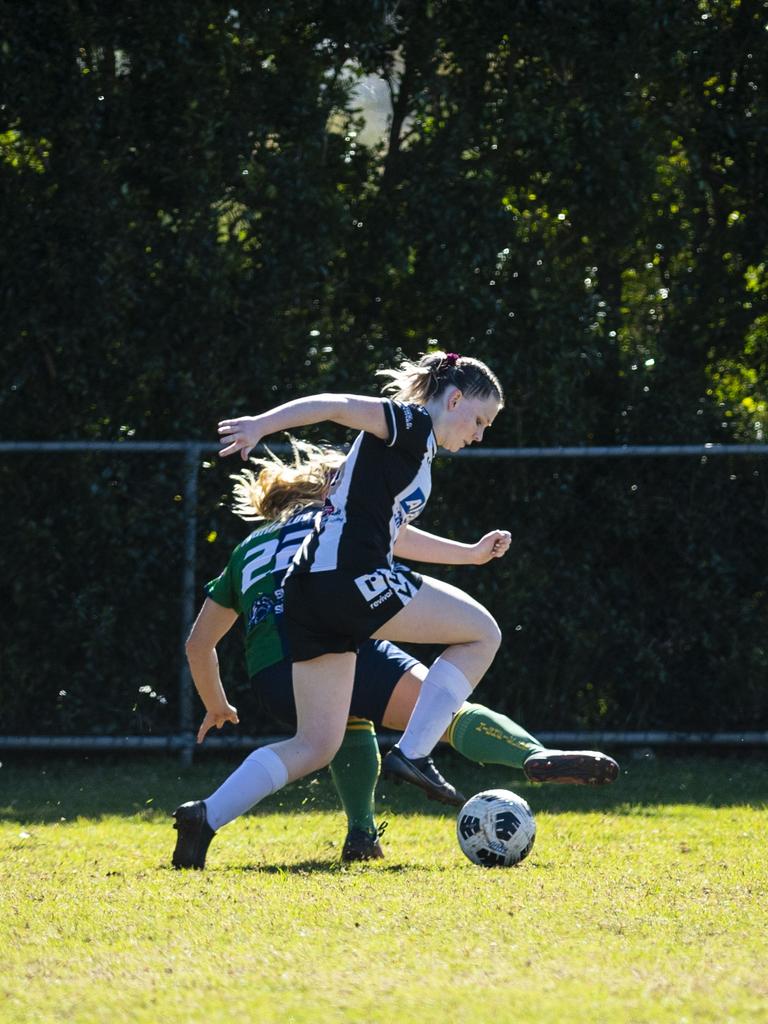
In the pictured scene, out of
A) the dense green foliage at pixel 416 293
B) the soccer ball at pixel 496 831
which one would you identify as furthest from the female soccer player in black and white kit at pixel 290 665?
the dense green foliage at pixel 416 293

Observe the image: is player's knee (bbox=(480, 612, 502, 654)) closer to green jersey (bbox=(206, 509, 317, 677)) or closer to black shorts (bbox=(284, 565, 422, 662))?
black shorts (bbox=(284, 565, 422, 662))

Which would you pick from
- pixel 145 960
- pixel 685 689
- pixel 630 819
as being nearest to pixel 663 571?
pixel 685 689

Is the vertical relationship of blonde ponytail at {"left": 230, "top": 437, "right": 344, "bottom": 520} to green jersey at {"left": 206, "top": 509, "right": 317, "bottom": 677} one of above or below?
above

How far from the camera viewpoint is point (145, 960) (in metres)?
3.65

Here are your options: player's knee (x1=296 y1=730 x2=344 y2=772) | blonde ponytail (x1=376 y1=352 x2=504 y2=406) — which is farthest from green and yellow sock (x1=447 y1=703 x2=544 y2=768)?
blonde ponytail (x1=376 y1=352 x2=504 y2=406)

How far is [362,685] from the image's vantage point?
5836 millimetres

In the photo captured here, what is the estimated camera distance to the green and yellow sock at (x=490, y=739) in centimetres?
551

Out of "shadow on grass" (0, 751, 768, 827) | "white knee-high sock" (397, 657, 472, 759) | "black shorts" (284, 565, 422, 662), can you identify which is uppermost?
"black shorts" (284, 565, 422, 662)

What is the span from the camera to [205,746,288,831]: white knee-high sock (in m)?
5.13

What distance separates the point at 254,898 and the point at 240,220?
5.25m

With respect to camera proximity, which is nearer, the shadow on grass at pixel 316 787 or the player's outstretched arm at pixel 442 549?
the player's outstretched arm at pixel 442 549

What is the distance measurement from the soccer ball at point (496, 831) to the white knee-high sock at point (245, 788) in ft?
2.14

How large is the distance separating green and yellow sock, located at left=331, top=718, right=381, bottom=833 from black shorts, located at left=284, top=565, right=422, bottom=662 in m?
0.64

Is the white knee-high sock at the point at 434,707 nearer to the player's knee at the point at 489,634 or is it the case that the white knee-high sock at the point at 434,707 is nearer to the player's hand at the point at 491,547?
the player's knee at the point at 489,634
